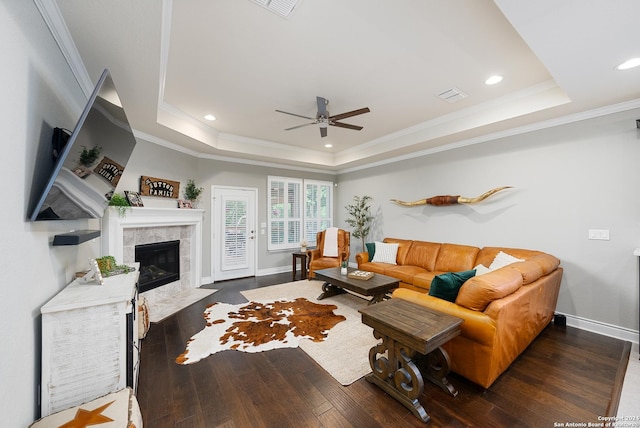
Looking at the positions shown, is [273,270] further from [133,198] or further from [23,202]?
[23,202]

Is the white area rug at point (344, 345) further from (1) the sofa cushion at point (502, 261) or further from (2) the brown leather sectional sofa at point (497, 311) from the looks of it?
(1) the sofa cushion at point (502, 261)

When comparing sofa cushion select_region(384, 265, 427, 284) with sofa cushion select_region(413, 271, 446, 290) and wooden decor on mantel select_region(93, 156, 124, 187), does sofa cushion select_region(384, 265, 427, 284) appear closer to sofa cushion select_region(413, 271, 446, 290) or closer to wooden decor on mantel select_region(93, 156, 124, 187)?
sofa cushion select_region(413, 271, 446, 290)

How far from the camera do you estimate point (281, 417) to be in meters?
1.76

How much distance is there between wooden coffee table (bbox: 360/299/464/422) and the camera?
69.1 inches

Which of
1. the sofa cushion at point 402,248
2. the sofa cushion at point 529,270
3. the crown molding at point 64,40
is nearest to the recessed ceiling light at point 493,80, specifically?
the sofa cushion at point 529,270

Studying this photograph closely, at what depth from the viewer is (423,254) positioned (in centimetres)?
464

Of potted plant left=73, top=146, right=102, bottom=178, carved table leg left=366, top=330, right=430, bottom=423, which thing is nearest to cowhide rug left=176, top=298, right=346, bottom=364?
carved table leg left=366, top=330, right=430, bottom=423

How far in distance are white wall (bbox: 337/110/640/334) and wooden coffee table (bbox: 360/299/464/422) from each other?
2532 mm

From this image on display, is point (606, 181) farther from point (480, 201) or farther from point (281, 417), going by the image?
point (281, 417)

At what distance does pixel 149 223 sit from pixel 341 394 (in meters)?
3.44

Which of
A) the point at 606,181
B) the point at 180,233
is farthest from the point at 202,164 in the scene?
the point at 606,181

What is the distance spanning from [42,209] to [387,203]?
532 centimetres

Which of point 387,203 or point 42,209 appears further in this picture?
point 387,203

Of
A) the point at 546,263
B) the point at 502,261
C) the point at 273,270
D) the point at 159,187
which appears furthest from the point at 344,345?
the point at 159,187
